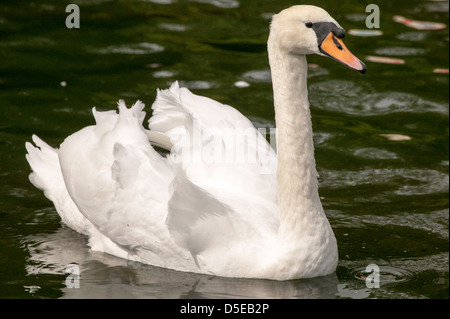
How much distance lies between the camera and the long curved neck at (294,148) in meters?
7.06

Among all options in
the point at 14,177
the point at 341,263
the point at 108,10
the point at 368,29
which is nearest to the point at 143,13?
the point at 108,10

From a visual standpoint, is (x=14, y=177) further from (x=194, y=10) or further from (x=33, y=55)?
(x=194, y=10)

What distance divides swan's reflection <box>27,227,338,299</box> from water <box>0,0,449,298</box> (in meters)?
0.01

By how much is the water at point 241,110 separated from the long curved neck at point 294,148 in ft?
1.65

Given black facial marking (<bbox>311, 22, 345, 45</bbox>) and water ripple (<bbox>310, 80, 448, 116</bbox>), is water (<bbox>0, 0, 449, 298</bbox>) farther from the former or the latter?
black facial marking (<bbox>311, 22, 345, 45</bbox>)

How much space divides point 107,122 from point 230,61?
4.81 meters

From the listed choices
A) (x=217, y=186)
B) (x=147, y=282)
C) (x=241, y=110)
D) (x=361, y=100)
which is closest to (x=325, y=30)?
(x=217, y=186)

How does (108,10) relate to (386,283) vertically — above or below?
above

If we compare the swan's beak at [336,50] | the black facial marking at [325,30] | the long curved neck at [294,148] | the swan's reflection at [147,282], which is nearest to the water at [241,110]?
the swan's reflection at [147,282]

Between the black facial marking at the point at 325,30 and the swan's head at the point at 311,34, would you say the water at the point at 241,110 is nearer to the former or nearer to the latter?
the swan's head at the point at 311,34

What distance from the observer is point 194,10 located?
566 inches

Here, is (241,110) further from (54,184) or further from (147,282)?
(147,282)

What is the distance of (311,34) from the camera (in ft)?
22.5

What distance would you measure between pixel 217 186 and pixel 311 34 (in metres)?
1.59
